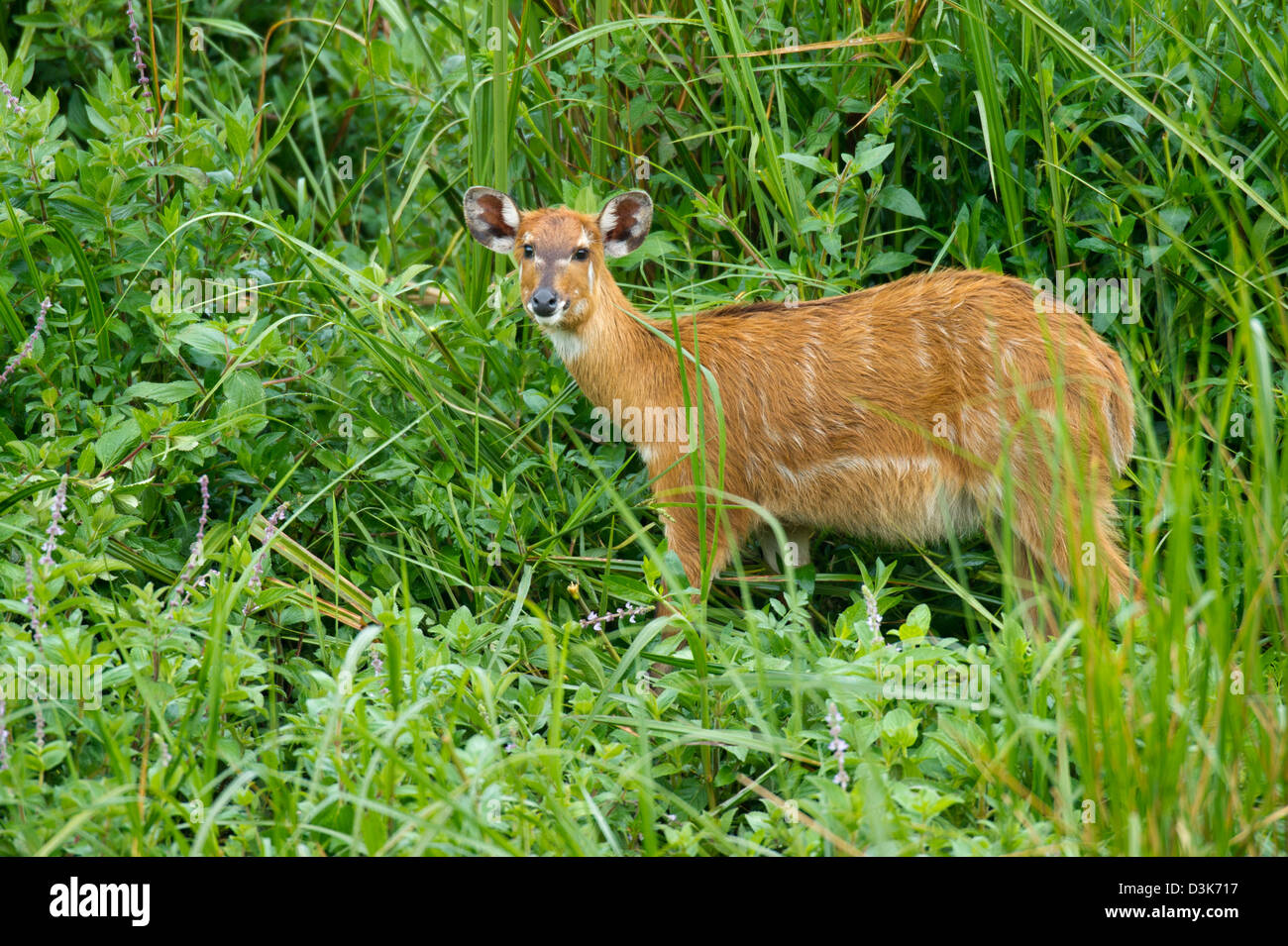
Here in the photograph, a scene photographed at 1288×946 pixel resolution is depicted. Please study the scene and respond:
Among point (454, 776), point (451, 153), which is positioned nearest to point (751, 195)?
Answer: point (451, 153)

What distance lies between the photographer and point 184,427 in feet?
14.3

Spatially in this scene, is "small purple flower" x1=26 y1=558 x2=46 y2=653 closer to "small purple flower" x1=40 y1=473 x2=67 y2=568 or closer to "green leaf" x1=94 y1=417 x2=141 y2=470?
"small purple flower" x1=40 y1=473 x2=67 y2=568

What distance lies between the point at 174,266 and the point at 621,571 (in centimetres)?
207

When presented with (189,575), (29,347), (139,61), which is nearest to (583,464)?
(189,575)

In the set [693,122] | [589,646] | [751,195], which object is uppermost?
[693,122]

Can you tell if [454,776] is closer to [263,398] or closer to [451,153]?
[263,398]

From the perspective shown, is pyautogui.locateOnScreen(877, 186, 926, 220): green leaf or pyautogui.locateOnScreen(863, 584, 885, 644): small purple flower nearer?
pyautogui.locateOnScreen(863, 584, 885, 644): small purple flower

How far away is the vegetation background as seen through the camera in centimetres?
313

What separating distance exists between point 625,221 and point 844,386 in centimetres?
112

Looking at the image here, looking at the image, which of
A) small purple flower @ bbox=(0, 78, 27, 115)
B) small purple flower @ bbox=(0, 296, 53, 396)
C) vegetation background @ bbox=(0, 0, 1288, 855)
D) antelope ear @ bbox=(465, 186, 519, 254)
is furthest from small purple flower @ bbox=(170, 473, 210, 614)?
small purple flower @ bbox=(0, 78, 27, 115)

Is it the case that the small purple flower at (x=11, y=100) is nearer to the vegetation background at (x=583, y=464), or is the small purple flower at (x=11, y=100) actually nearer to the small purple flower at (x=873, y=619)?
the vegetation background at (x=583, y=464)

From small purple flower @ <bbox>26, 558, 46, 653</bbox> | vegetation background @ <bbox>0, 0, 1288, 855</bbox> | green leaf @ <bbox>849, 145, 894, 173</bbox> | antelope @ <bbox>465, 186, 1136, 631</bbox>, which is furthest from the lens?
green leaf @ <bbox>849, 145, 894, 173</bbox>

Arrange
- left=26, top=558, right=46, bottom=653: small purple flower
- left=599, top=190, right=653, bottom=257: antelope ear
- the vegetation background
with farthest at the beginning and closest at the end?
left=599, top=190, right=653, bottom=257: antelope ear < left=26, top=558, right=46, bottom=653: small purple flower < the vegetation background

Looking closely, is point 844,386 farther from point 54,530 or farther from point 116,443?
point 54,530
